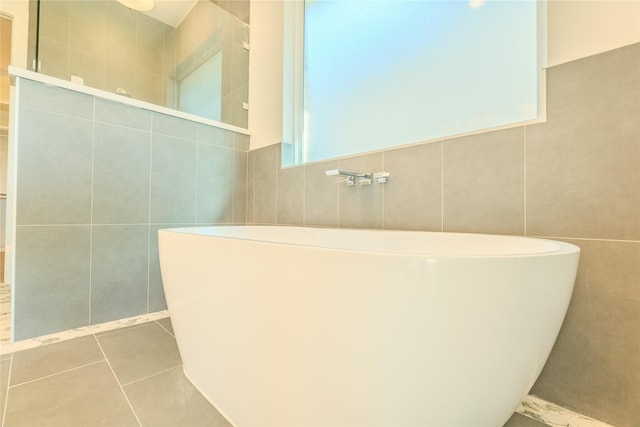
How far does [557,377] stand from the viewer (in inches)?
34.4

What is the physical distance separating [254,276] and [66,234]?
131 centimetres

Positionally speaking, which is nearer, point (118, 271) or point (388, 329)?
point (388, 329)

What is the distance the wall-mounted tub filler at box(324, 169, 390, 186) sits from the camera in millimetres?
1266

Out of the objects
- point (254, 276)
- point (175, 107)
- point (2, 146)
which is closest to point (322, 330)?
point (254, 276)

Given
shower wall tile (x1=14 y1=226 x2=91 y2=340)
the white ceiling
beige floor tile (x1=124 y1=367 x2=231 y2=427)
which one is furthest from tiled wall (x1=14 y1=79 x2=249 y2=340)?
the white ceiling

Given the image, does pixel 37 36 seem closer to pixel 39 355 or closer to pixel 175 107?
pixel 175 107

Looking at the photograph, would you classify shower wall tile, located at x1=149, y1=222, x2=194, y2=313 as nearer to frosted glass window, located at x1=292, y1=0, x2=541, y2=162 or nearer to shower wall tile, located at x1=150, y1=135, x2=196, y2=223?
shower wall tile, located at x1=150, y1=135, x2=196, y2=223

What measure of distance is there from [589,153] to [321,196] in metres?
1.13

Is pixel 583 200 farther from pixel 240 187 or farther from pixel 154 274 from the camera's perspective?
pixel 154 274

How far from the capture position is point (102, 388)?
92 centimetres

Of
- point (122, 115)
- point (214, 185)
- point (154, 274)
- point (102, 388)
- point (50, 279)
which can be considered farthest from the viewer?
point (214, 185)

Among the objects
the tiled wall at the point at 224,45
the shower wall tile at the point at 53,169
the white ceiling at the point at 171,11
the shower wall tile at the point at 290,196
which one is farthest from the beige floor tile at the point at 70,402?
the white ceiling at the point at 171,11

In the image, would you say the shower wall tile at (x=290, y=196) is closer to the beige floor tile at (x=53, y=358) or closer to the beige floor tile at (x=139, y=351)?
the beige floor tile at (x=139, y=351)

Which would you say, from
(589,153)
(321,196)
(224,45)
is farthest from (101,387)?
(224,45)
